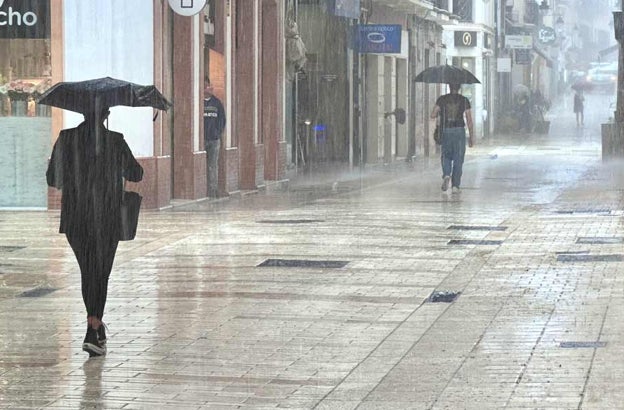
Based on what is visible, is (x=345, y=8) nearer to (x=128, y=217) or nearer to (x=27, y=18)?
(x=27, y=18)

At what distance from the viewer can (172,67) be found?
2397 centimetres

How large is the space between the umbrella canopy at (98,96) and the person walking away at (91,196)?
12 centimetres

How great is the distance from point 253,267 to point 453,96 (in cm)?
1163

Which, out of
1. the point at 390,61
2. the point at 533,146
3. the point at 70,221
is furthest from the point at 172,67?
the point at 533,146

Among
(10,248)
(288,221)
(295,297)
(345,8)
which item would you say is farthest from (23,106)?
(345,8)

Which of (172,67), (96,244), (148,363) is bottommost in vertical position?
(148,363)

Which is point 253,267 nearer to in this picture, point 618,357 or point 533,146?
point 618,357

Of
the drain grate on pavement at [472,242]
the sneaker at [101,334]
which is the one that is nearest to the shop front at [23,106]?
the drain grate on pavement at [472,242]

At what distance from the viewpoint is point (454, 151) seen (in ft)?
85.0

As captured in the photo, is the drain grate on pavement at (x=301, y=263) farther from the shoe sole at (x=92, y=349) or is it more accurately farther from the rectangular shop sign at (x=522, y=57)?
the rectangular shop sign at (x=522, y=57)

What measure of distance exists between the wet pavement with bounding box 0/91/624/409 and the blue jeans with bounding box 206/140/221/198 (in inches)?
105

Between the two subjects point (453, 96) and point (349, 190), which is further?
point (349, 190)

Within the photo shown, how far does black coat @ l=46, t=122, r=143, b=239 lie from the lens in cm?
1026

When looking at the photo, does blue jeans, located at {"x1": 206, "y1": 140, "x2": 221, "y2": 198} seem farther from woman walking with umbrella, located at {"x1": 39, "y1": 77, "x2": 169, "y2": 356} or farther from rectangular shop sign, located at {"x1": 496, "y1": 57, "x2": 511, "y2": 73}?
rectangular shop sign, located at {"x1": 496, "y1": 57, "x2": 511, "y2": 73}
